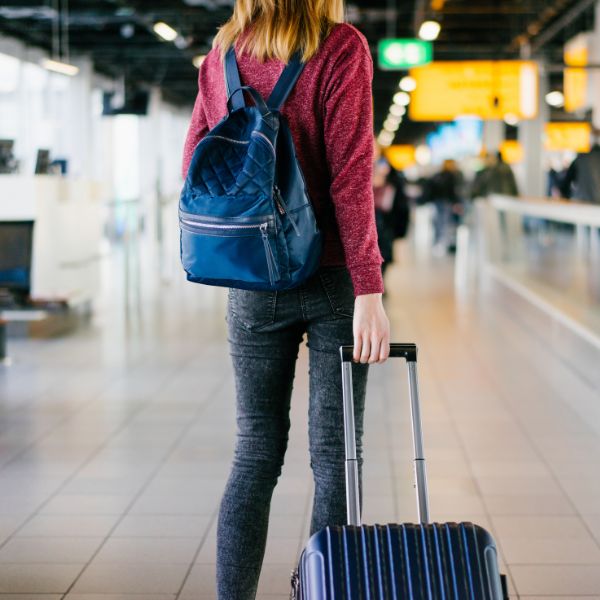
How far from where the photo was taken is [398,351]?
220 centimetres

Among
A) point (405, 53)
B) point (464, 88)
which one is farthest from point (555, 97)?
point (405, 53)

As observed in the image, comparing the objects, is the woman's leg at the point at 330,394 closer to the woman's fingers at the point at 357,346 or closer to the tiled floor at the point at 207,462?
the woman's fingers at the point at 357,346

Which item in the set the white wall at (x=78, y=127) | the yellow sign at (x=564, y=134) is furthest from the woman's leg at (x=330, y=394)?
the yellow sign at (x=564, y=134)

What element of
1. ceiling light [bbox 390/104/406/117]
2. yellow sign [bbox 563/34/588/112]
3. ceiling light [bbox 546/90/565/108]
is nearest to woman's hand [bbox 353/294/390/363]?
yellow sign [bbox 563/34/588/112]

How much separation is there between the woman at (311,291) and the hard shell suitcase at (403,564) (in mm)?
385

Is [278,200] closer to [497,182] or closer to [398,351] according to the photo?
[398,351]

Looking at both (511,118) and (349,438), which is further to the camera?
(511,118)

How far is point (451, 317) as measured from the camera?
993 centimetres

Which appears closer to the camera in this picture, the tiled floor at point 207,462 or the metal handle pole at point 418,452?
the metal handle pole at point 418,452

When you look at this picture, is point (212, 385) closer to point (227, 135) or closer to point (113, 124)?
point (227, 135)

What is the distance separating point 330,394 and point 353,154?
20.5 inches

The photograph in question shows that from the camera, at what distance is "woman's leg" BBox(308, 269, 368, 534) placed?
2.25 m

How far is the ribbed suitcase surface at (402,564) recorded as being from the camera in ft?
6.19

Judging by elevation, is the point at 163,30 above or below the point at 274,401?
above
